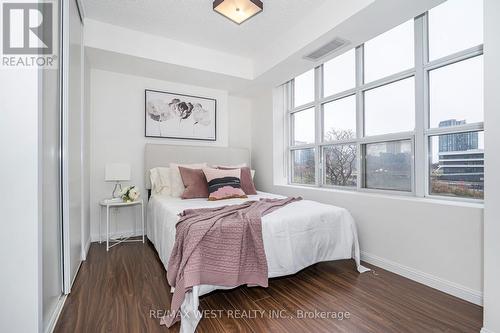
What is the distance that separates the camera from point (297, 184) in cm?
402

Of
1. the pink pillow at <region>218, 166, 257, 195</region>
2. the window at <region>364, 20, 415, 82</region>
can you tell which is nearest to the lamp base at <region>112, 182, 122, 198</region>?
the pink pillow at <region>218, 166, 257, 195</region>

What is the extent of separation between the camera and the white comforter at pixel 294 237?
1.95 meters

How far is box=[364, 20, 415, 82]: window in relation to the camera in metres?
2.47

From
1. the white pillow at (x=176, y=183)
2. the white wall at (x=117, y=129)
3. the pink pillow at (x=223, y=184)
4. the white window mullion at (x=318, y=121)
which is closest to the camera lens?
the pink pillow at (x=223, y=184)

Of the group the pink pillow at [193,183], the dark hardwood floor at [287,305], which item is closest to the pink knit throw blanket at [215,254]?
the dark hardwood floor at [287,305]

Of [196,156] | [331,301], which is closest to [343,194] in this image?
[331,301]

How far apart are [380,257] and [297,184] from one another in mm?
1750

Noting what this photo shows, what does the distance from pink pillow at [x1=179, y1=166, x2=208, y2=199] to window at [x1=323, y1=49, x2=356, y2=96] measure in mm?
2080

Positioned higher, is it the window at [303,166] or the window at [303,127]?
the window at [303,127]

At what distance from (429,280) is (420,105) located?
1558 millimetres

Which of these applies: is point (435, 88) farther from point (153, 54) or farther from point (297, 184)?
point (153, 54)

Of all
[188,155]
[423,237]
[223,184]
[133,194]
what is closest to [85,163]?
[133,194]

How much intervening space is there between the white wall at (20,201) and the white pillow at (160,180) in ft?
6.75

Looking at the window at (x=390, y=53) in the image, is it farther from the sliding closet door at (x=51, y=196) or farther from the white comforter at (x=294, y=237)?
the sliding closet door at (x=51, y=196)
